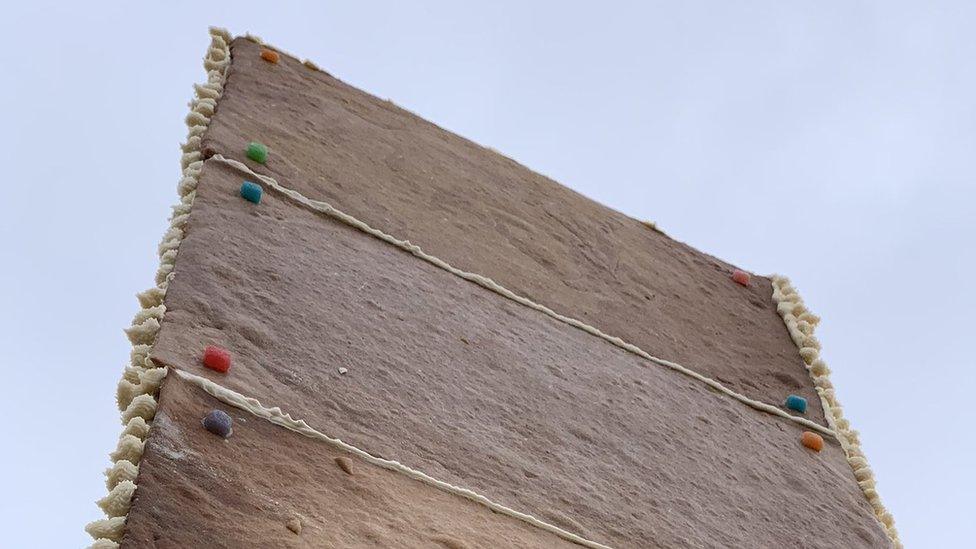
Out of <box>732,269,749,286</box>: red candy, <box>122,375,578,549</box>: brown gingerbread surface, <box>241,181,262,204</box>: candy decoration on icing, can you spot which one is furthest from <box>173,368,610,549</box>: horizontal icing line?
<box>732,269,749,286</box>: red candy

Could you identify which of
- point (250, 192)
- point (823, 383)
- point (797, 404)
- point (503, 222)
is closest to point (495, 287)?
point (503, 222)

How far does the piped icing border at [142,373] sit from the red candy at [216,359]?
0.27 ft

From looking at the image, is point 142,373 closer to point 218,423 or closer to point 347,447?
point 218,423

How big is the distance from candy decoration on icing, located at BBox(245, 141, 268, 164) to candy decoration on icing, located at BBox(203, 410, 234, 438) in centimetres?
90

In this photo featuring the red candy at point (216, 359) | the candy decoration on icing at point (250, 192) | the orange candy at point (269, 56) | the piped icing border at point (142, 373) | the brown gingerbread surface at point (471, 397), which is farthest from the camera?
the orange candy at point (269, 56)

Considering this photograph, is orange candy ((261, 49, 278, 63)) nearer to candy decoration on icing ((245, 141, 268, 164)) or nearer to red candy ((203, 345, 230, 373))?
candy decoration on icing ((245, 141, 268, 164))

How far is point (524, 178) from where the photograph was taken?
10.7ft

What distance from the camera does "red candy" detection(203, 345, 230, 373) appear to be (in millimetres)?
1973

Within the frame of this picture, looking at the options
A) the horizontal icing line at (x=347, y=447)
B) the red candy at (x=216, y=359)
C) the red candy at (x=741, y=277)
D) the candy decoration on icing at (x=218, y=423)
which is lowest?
the candy decoration on icing at (x=218, y=423)

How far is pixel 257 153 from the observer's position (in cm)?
266

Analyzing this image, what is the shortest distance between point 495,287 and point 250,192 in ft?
1.76

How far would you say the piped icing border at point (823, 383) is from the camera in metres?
2.73

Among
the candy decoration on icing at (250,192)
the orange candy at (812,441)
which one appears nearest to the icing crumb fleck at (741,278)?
the orange candy at (812,441)

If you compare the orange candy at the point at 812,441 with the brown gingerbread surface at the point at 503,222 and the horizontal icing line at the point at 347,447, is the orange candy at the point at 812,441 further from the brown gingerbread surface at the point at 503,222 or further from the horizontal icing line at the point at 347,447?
the horizontal icing line at the point at 347,447
